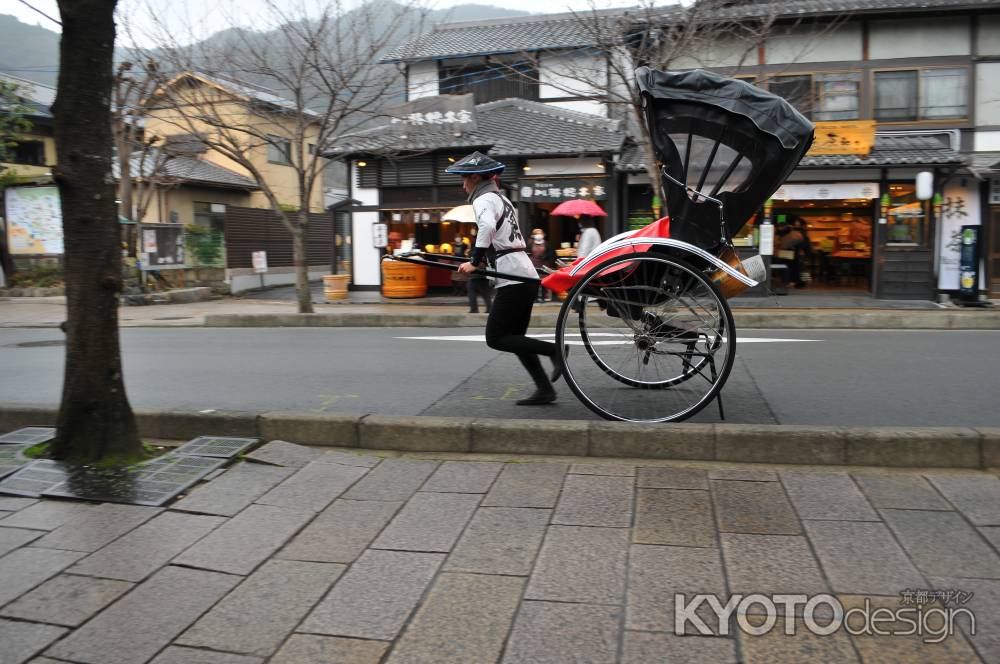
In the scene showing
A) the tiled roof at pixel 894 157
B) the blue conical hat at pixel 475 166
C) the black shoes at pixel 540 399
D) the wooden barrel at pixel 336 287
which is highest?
the tiled roof at pixel 894 157

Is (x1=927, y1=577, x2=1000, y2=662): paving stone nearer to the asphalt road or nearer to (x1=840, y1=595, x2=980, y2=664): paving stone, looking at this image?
(x1=840, y1=595, x2=980, y2=664): paving stone

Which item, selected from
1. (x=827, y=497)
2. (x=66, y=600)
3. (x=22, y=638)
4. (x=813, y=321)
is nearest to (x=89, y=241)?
(x=66, y=600)

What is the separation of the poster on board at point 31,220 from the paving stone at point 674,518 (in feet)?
74.0

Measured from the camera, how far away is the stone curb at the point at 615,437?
14.2ft

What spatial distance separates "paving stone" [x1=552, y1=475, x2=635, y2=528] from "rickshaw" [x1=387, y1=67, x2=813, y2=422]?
0.91 meters

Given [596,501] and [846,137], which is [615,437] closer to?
[596,501]

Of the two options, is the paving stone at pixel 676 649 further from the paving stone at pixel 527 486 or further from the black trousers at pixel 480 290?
the black trousers at pixel 480 290

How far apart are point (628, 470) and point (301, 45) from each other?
13643 millimetres

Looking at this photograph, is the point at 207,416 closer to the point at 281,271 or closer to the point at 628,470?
the point at 628,470

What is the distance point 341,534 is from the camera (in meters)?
3.59

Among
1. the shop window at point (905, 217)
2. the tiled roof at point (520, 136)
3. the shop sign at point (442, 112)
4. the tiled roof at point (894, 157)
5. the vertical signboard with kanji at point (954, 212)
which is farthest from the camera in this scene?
the shop sign at point (442, 112)

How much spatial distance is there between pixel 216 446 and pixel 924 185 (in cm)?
1705

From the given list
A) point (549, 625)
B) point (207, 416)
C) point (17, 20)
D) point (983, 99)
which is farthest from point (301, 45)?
point (17, 20)

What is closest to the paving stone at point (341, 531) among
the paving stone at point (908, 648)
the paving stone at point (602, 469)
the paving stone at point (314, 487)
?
the paving stone at point (314, 487)
